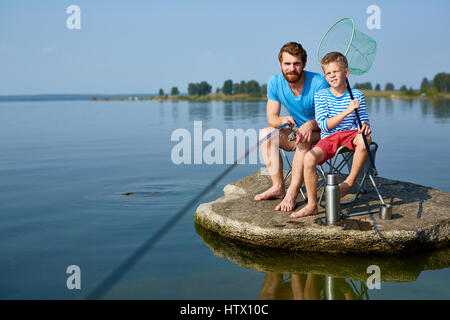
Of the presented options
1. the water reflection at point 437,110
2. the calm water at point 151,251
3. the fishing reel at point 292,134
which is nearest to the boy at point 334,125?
the fishing reel at point 292,134

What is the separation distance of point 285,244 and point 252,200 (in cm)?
101

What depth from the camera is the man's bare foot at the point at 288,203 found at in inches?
195

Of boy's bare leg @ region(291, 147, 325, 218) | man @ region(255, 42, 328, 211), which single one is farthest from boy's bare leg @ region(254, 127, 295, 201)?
boy's bare leg @ region(291, 147, 325, 218)

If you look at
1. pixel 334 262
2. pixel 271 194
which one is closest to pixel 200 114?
pixel 271 194

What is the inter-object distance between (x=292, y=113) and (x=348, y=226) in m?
1.43

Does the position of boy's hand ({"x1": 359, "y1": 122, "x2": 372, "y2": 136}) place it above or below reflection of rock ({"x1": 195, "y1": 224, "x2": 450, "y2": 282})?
above

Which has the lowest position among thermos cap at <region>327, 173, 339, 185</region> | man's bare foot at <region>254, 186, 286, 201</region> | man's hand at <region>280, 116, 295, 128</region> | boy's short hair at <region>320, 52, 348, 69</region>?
man's bare foot at <region>254, 186, 286, 201</region>

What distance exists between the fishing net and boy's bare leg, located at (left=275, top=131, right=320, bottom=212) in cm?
84

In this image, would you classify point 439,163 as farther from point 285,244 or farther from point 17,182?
point 17,182

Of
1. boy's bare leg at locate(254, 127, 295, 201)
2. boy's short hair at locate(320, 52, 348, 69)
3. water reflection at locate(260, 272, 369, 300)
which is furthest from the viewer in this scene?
boy's bare leg at locate(254, 127, 295, 201)

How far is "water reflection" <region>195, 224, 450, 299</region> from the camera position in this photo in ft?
12.0

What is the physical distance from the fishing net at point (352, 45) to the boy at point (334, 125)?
26 cm

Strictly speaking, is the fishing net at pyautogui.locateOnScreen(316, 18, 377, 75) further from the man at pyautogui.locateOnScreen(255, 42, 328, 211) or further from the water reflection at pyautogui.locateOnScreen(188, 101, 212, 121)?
the water reflection at pyautogui.locateOnScreen(188, 101, 212, 121)
